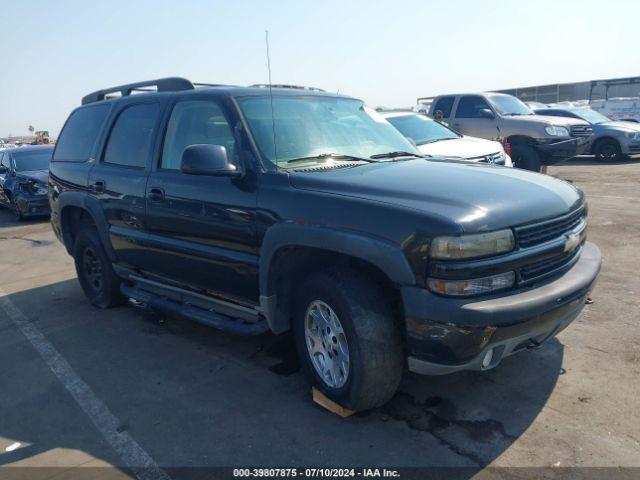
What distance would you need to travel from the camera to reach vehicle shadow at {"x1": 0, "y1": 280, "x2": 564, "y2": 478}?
3.06 meters

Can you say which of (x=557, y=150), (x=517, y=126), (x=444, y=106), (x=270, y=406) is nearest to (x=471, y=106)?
(x=444, y=106)

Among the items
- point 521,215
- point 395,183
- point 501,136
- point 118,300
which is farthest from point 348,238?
point 501,136

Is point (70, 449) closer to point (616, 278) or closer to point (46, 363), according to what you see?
point (46, 363)

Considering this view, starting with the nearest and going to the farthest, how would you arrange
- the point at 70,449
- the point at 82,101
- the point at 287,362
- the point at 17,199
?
the point at 70,449 < the point at 287,362 < the point at 82,101 < the point at 17,199

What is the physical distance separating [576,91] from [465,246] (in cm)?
3880

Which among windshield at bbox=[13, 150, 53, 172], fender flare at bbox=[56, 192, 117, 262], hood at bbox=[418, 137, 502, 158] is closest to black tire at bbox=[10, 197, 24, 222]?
windshield at bbox=[13, 150, 53, 172]

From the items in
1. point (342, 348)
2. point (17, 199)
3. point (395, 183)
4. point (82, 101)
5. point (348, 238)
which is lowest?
point (17, 199)

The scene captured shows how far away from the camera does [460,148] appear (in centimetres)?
838

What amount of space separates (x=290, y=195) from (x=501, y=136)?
955 centimetres

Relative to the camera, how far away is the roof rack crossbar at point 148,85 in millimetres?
4543

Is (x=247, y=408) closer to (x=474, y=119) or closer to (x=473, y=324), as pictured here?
(x=473, y=324)

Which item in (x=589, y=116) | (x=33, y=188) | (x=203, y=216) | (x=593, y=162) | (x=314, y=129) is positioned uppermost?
(x=314, y=129)

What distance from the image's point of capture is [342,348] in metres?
3.31

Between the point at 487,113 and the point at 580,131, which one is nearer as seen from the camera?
the point at 487,113
